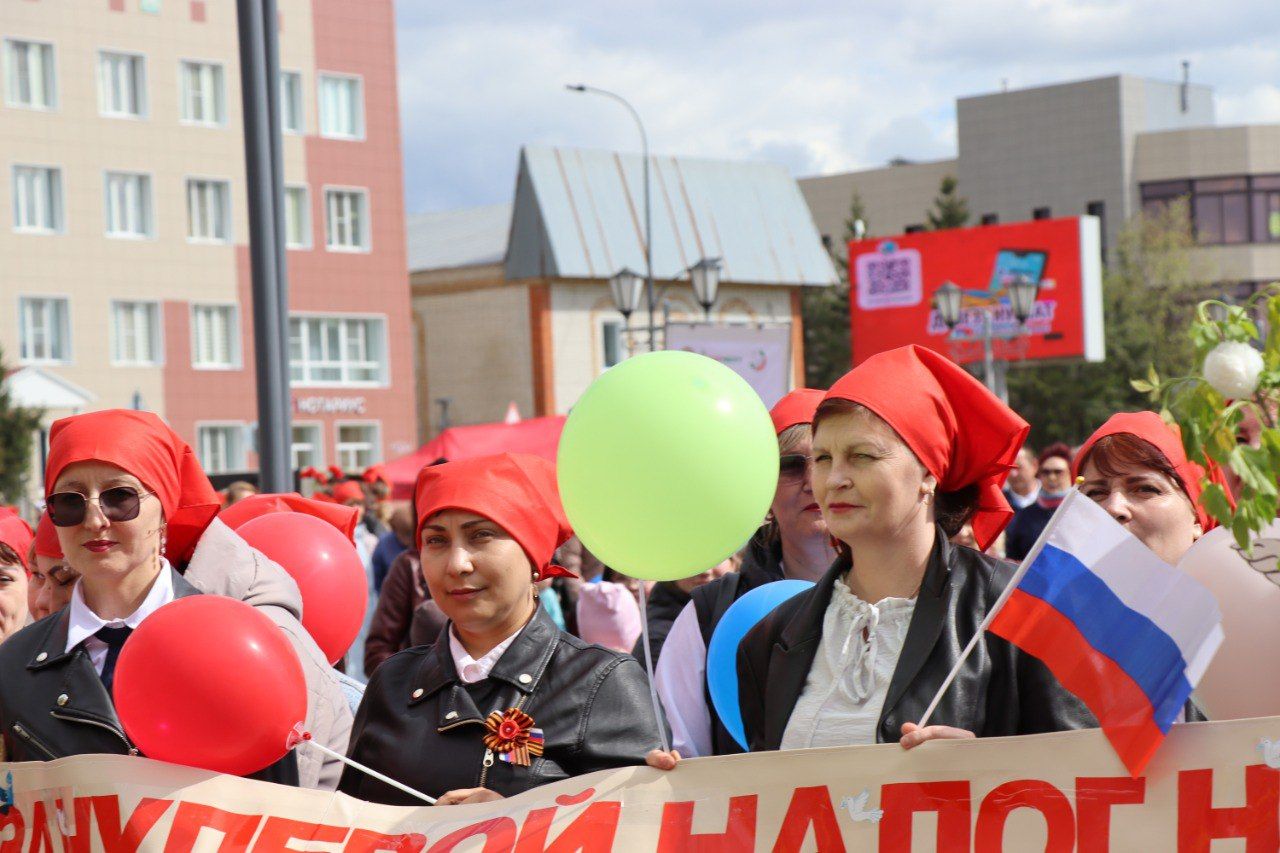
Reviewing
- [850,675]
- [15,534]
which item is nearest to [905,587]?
[850,675]

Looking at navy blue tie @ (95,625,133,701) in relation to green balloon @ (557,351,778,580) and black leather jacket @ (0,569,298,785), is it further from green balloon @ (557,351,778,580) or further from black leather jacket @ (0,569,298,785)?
green balloon @ (557,351,778,580)

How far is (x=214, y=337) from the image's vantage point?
45.0 meters

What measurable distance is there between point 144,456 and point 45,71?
3985 cm

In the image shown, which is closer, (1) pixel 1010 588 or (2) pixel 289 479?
(1) pixel 1010 588

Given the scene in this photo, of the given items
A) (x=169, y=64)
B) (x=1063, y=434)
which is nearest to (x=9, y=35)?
(x=169, y=64)

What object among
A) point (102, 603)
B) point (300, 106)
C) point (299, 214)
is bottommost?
point (102, 603)

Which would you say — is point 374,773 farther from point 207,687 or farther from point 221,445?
point 221,445

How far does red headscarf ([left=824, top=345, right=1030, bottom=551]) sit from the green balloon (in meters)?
0.24

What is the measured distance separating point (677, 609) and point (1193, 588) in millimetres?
2462

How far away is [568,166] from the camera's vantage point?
49.6 meters

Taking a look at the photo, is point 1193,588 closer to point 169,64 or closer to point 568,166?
point 169,64

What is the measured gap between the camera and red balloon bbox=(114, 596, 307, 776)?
400 cm

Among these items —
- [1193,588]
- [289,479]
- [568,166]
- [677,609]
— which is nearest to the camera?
[1193,588]

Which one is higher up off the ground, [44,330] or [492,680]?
[44,330]
